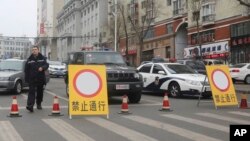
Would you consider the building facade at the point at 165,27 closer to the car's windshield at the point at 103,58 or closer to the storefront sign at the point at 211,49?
the storefront sign at the point at 211,49

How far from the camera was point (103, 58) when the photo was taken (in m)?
17.0

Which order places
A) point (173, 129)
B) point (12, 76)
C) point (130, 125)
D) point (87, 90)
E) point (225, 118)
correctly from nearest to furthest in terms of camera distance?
point (173, 129)
point (130, 125)
point (225, 118)
point (87, 90)
point (12, 76)

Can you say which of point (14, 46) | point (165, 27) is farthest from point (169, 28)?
point (14, 46)

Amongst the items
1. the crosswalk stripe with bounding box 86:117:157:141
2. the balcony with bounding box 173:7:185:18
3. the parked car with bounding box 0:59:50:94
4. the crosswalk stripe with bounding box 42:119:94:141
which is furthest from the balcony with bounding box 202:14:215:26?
the crosswalk stripe with bounding box 42:119:94:141

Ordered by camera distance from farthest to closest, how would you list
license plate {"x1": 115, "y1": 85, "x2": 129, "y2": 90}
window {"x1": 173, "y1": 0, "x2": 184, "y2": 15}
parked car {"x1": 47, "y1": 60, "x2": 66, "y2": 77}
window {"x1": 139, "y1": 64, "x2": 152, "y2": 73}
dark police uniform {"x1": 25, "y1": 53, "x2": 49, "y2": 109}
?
1. window {"x1": 173, "y1": 0, "x2": 184, "y2": 15}
2. parked car {"x1": 47, "y1": 60, "x2": 66, "y2": 77}
3. window {"x1": 139, "y1": 64, "x2": 152, "y2": 73}
4. license plate {"x1": 115, "y1": 85, "x2": 129, "y2": 90}
5. dark police uniform {"x1": 25, "y1": 53, "x2": 49, "y2": 109}

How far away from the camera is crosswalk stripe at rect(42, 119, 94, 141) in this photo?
8.76 m

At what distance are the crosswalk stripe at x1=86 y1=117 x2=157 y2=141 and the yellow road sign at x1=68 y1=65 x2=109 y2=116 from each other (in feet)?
1.04

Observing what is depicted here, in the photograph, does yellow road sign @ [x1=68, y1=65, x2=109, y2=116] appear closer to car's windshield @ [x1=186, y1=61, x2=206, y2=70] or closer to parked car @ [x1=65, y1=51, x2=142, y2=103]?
parked car @ [x1=65, y1=51, x2=142, y2=103]

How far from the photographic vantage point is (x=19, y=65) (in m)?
21.3

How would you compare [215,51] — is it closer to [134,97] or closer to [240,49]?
[240,49]

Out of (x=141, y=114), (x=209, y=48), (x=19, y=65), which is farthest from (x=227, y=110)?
(x=209, y=48)

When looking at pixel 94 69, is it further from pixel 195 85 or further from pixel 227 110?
pixel 195 85

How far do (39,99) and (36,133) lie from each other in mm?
4381

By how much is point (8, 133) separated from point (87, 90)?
9.99 feet
